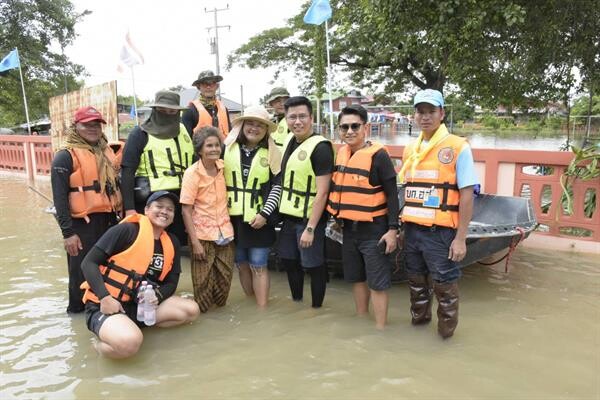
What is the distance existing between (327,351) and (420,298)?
2.54ft

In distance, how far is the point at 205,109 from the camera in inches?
182

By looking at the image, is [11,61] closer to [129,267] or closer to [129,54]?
[129,54]

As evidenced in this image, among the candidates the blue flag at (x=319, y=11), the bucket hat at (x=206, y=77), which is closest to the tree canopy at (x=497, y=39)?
the blue flag at (x=319, y=11)

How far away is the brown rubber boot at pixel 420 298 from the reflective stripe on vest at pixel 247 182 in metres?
1.28

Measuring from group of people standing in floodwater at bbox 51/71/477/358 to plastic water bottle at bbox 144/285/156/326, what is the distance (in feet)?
0.37

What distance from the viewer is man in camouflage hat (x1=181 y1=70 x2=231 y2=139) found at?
4.54m

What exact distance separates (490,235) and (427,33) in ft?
12.3

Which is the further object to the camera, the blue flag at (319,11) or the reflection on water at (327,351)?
the blue flag at (319,11)

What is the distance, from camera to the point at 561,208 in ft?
18.4

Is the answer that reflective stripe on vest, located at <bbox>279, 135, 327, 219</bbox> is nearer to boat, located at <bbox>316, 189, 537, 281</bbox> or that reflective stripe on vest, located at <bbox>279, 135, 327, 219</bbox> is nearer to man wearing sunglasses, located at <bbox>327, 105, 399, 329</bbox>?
man wearing sunglasses, located at <bbox>327, 105, 399, 329</bbox>

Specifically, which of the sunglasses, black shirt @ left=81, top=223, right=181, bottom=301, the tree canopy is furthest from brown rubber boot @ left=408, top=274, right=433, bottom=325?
the tree canopy

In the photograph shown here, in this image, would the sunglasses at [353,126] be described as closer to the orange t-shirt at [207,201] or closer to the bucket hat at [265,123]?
the bucket hat at [265,123]

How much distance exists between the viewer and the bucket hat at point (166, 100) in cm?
364

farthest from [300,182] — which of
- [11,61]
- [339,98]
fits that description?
[339,98]
